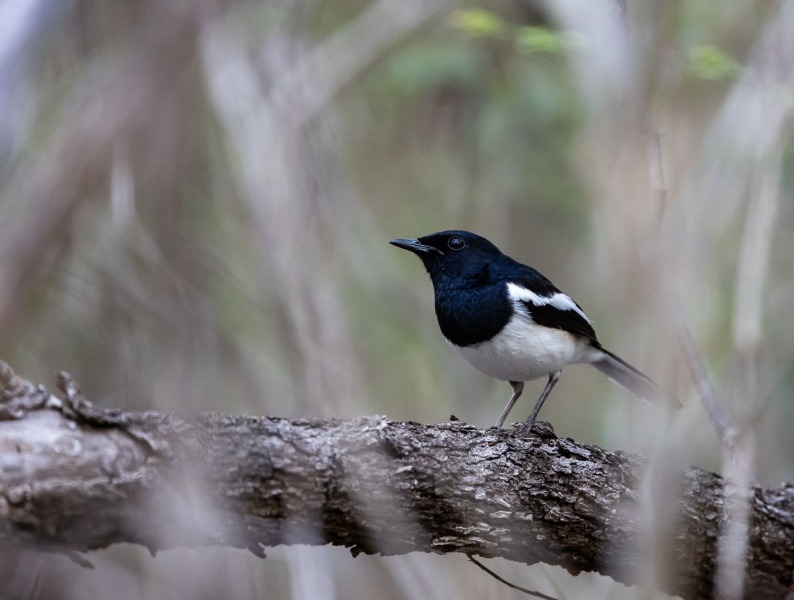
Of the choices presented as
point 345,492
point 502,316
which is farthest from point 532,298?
point 345,492

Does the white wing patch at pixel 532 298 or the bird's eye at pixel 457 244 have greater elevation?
the bird's eye at pixel 457 244

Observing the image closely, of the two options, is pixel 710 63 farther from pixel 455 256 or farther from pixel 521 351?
pixel 521 351

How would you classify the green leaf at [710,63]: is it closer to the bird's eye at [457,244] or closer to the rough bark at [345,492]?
the bird's eye at [457,244]

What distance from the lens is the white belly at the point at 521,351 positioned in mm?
4250

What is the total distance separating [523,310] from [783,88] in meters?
1.53

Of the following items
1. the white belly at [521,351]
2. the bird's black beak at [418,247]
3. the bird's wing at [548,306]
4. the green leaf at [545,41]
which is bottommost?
the white belly at [521,351]

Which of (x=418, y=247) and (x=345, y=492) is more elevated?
(x=418, y=247)

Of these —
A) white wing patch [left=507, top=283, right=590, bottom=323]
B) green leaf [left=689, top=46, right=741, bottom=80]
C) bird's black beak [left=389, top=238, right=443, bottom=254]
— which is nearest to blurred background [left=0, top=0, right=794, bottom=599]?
green leaf [left=689, top=46, right=741, bottom=80]

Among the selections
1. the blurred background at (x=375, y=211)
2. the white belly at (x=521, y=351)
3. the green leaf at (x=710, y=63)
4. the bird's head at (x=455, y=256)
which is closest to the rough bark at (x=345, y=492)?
the blurred background at (x=375, y=211)

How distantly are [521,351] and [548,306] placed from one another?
11.6 inches

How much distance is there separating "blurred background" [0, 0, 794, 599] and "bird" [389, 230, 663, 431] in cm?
29

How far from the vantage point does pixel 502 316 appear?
4.29 meters

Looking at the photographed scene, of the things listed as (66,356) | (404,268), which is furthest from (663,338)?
(404,268)

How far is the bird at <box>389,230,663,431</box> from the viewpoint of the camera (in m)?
4.28
